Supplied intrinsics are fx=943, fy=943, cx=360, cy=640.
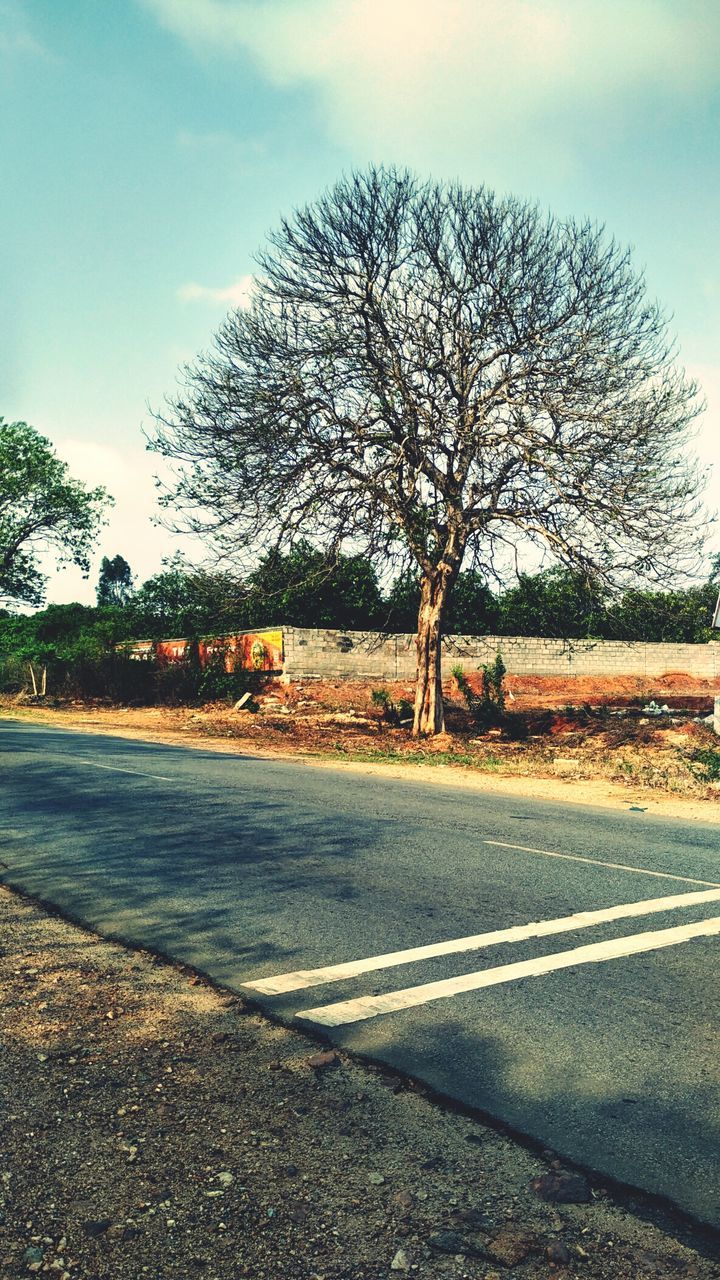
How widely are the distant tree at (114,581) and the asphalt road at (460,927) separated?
10222 centimetres

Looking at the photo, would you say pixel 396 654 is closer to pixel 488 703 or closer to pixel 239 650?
pixel 239 650

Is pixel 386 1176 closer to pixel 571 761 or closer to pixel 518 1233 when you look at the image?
pixel 518 1233

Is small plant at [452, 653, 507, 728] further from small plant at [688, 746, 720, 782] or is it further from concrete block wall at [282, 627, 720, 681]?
small plant at [688, 746, 720, 782]

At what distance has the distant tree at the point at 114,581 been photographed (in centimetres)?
11138

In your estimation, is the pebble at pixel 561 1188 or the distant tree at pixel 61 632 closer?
the pebble at pixel 561 1188

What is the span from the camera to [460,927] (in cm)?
633

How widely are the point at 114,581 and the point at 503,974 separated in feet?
370

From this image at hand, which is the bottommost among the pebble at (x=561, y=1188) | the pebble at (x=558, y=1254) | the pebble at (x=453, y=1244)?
the pebble at (x=561, y=1188)

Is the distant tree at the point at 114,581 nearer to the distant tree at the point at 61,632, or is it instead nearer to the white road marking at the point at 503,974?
the distant tree at the point at 61,632

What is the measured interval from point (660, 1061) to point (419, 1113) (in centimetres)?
123

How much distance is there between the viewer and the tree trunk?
22594 millimetres

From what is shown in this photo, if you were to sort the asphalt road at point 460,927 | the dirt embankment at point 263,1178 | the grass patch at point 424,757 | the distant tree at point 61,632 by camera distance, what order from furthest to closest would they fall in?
the distant tree at point 61,632 → the grass patch at point 424,757 → the asphalt road at point 460,927 → the dirt embankment at point 263,1178

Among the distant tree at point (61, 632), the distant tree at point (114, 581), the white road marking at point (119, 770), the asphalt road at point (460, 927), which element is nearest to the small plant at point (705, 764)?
the asphalt road at point (460, 927)

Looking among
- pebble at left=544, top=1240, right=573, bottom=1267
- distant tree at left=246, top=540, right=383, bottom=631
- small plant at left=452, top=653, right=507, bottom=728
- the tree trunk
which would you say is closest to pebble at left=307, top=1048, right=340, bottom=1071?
pebble at left=544, top=1240, right=573, bottom=1267
